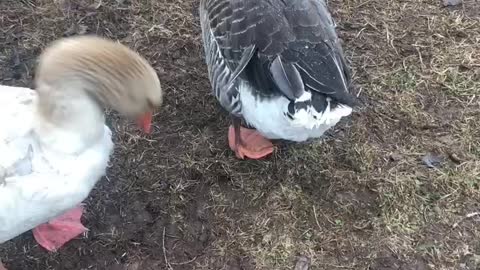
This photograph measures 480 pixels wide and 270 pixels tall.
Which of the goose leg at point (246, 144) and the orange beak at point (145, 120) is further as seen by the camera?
the goose leg at point (246, 144)

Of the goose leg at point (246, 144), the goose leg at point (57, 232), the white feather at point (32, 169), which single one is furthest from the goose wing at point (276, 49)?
the goose leg at point (57, 232)

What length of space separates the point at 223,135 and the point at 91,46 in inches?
49.4

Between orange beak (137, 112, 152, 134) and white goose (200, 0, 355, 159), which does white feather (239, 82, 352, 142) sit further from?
orange beak (137, 112, 152, 134)

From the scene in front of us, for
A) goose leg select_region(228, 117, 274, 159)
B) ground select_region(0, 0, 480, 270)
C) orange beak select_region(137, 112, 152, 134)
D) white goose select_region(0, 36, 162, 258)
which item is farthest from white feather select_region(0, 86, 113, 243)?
goose leg select_region(228, 117, 274, 159)

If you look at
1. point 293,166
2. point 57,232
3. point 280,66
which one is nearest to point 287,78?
point 280,66

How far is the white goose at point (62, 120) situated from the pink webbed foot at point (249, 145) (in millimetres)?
880

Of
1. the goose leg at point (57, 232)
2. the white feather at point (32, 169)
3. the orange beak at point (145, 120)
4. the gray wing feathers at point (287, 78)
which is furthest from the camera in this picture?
the goose leg at point (57, 232)

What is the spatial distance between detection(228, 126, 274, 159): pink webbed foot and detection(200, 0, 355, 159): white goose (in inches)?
8.2

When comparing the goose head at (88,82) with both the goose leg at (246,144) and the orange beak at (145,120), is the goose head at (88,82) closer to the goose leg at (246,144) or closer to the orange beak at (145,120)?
the orange beak at (145,120)

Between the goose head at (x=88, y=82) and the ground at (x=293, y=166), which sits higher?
the goose head at (x=88, y=82)

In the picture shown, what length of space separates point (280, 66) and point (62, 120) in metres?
0.95

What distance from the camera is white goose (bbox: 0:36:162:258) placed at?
2551mm

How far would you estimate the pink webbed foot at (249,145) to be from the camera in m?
3.54

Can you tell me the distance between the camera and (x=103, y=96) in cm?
267
